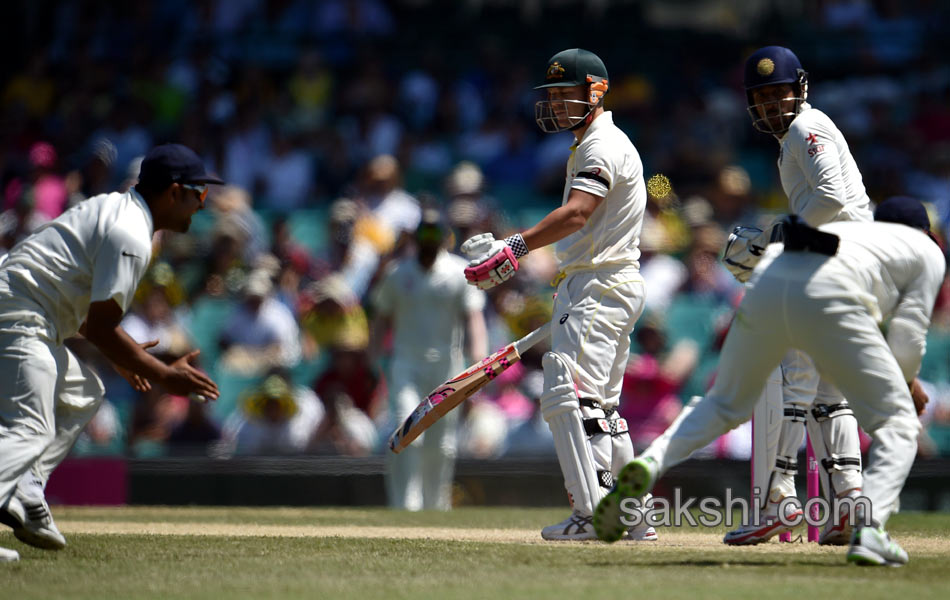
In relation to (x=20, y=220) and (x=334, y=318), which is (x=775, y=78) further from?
(x=20, y=220)

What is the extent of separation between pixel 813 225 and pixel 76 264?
3.29 meters

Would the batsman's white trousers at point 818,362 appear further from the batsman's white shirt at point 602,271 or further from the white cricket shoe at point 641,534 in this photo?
the white cricket shoe at point 641,534

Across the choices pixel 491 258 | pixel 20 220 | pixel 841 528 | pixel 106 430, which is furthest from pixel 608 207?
pixel 20 220

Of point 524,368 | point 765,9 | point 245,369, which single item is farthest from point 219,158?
point 765,9

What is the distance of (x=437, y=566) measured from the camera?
5.62 m

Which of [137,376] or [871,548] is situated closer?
[871,548]

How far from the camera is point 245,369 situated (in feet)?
42.3

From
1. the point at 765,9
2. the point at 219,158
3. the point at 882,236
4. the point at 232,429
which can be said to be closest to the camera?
the point at 882,236

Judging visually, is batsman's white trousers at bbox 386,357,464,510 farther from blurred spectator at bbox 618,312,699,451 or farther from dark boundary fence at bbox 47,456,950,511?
blurred spectator at bbox 618,312,699,451

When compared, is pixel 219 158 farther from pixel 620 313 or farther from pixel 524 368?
pixel 620 313

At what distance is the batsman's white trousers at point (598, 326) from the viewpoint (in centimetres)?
666

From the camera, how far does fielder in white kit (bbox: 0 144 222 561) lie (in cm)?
576

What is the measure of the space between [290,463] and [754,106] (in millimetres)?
6007

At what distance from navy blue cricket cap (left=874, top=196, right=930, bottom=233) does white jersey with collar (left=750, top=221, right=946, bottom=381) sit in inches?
8.1
